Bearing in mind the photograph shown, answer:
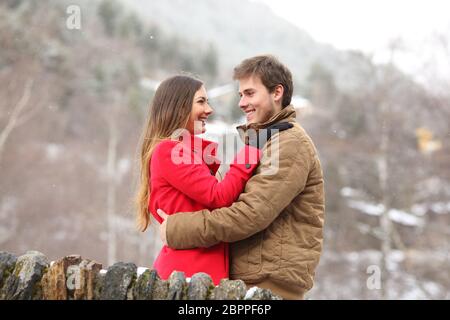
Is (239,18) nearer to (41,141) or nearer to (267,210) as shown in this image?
(41,141)

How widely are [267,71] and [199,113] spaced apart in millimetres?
418

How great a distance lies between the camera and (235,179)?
261 cm

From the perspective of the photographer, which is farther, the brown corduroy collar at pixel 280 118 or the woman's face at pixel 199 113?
the woman's face at pixel 199 113

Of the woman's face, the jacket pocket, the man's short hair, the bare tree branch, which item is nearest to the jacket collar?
the man's short hair

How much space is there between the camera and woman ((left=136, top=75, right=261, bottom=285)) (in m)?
2.62

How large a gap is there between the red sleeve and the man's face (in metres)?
0.24

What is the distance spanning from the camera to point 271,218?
8.44 ft

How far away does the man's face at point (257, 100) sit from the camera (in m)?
2.83

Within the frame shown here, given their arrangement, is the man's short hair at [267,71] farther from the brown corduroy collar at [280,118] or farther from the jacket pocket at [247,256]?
the jacket pocket at [247,256]

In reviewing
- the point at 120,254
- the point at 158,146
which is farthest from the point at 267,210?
the point at 120,254

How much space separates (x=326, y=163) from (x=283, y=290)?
2268 cm

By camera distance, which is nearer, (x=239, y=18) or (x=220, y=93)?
(x=220, y=93)

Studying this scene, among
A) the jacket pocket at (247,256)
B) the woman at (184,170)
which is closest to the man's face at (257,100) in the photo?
the woman at (184,170)

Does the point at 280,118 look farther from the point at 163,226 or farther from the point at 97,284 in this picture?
the point at 97,284
